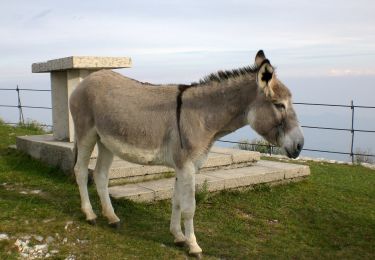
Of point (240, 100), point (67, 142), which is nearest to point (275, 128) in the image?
point (240, 100)

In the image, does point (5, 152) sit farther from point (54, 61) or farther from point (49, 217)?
point (49, 217)

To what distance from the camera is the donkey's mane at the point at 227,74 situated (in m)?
4.87

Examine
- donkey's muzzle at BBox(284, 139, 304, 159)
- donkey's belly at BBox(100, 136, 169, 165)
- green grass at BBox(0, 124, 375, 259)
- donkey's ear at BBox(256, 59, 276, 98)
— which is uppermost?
donkey's ear at BBox(256, 59, 276, 98)

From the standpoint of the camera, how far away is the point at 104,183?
18.5 feet

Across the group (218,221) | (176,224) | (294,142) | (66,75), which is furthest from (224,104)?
(66,75)

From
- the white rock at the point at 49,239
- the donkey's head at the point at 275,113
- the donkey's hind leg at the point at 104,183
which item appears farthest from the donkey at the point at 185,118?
Result: the white rock at the point at 49,239

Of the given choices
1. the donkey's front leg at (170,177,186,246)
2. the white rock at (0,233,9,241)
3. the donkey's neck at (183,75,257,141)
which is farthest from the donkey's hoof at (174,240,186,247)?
the white rock at (0,233,9,241)

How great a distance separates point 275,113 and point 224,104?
23.7 inches

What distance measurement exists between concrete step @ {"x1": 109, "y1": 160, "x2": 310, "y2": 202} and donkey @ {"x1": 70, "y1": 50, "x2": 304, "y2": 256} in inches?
51.6

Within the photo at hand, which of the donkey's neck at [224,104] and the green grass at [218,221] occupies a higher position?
the donkey's neck at [224,104]

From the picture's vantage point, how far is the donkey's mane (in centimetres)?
487

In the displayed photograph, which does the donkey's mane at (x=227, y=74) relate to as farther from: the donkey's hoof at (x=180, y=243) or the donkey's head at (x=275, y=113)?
the donkey's hoof at (x=180, y=243)

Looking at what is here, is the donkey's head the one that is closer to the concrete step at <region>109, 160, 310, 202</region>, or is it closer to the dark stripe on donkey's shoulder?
the dark stripe on donkey's shoulder

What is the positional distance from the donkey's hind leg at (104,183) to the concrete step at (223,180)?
66 centimetres
